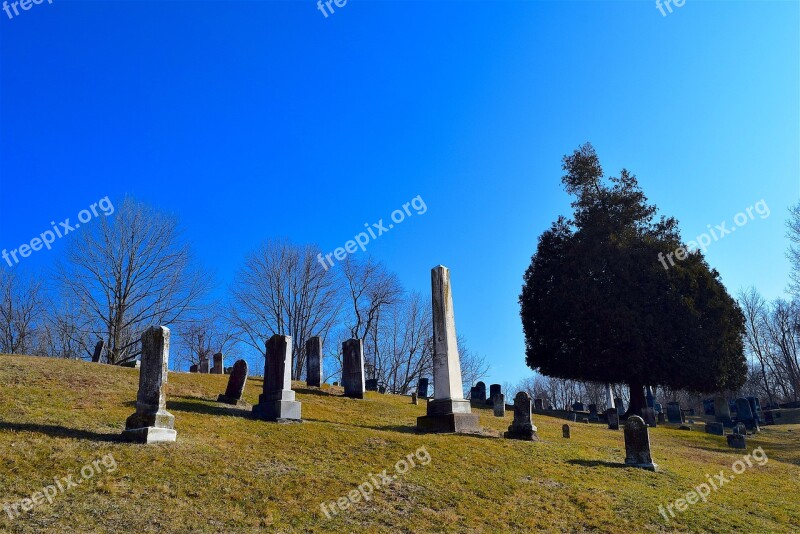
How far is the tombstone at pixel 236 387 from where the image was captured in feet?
51.2

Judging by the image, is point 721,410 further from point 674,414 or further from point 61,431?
point 61,431

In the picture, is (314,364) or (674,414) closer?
(314,364)

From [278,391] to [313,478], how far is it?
223 inches

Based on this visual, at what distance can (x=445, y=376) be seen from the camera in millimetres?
14883

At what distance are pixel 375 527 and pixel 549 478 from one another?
467cm

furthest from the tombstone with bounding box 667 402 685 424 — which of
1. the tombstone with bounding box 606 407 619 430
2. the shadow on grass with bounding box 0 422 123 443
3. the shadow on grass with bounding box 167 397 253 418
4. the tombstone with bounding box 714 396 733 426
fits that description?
the shadow on grass with bounding box 0 422 123 443

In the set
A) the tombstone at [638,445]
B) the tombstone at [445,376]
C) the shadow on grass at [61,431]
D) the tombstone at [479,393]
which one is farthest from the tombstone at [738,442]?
the shadow on grass at [61,431]

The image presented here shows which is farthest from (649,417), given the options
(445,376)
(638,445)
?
(445,376)

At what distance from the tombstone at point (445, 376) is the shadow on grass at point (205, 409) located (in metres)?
4.80

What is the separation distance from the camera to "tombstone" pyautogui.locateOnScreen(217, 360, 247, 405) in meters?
15.6

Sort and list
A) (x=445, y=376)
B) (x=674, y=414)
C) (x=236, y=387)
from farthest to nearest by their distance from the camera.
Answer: (x=674, y=414) → (x=236, y=387) → (x=445, y=376)

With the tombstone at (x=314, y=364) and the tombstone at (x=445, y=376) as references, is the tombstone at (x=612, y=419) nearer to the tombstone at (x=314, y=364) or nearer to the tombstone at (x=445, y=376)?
the tombstone at (x=445, y=376)

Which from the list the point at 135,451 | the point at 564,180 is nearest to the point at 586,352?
the point at 564,180

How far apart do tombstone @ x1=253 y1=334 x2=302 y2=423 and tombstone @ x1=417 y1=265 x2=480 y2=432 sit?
Answer: 357 centimetres
